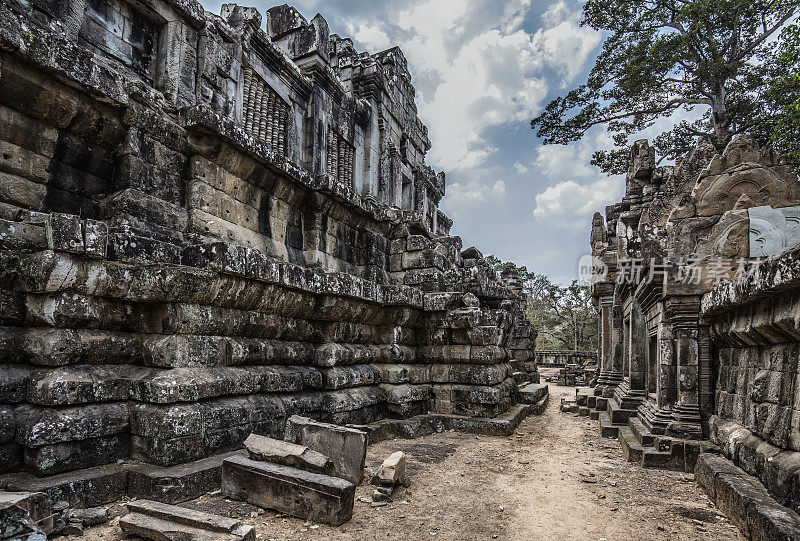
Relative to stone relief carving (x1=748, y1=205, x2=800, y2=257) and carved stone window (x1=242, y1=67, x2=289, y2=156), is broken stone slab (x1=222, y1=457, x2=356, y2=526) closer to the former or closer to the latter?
stone relief carving (x1=748, y1=205, x2=800, y2=257)

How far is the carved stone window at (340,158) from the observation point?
39.9ft

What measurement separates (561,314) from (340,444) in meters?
35.1

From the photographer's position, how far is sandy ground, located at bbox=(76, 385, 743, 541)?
3230 millimetres

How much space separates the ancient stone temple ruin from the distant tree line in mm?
20666

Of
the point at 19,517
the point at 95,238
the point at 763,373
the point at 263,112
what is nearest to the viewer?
the point at 19,517

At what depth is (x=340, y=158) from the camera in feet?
42.7

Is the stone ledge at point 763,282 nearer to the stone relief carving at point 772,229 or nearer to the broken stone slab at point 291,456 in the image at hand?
the stone relief carving at point 772,229

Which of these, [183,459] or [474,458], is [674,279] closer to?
[474,458]

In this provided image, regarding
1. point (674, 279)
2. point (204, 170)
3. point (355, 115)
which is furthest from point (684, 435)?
point (355, 115)

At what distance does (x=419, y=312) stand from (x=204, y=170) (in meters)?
3.81

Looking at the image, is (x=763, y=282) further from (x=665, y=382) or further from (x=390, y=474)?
(x=390, y=474)

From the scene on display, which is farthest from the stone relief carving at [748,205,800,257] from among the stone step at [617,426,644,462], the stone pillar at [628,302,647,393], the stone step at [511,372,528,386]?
the stone step at [511,372,528,386]

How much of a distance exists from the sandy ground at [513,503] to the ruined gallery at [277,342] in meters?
0.04

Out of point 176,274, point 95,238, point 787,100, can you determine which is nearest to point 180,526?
point 176,274
